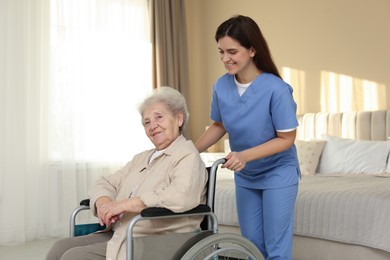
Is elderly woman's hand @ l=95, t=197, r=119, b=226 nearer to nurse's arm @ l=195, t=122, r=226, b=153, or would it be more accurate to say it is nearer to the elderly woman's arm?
the elderly woman's arm

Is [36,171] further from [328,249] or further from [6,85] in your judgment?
[328,249]

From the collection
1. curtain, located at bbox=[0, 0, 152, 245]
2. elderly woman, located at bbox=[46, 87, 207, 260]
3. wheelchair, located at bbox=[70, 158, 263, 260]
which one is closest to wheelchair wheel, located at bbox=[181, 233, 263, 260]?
wheelchair, located at bbox=[70, 158, 263, 260]

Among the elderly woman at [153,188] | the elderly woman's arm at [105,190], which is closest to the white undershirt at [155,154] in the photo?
the elderly woman at [153,188]

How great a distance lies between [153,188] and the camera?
91.6 inches

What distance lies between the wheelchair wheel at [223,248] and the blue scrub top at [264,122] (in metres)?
0.31

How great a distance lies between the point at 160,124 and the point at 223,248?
0.62m

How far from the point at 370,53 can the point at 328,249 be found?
2405 millimetres

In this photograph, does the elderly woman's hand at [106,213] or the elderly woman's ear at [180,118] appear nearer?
the elderly woman's hand at [106,213]

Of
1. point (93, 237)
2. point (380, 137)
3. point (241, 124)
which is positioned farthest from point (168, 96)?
point (380, 137)

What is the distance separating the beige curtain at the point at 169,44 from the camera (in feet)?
20.0

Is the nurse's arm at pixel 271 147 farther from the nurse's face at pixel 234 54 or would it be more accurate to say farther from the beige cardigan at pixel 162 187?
the nurse's face at pixel 234 54

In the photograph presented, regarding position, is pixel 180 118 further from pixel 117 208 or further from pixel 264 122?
pixel 117 208

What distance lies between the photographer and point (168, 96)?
2.47 metres

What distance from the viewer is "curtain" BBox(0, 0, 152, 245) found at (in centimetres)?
496
